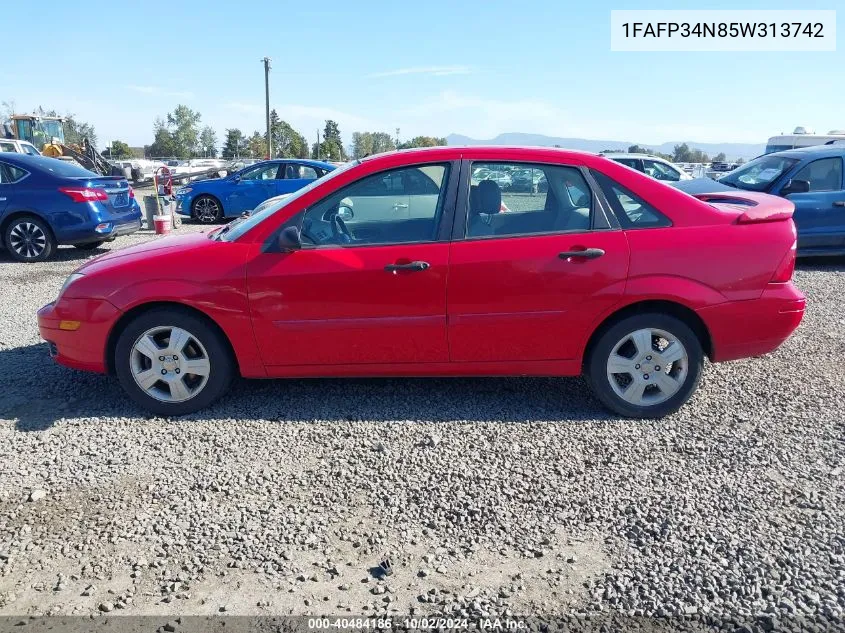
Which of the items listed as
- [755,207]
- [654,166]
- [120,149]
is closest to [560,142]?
[654,166]

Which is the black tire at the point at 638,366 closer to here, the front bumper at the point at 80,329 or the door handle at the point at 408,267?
the door handle at the point at 408,267

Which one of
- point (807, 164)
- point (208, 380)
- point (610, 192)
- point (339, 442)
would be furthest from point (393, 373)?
point (807, 164)

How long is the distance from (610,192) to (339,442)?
2.25 metres

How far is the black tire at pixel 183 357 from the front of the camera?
4.05 m

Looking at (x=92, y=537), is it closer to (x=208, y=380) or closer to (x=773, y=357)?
(x=208, y=380)

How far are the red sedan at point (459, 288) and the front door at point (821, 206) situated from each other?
5.79 m

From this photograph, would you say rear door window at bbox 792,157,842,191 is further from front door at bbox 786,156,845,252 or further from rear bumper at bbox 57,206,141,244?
rear bumper at bbox 57,206,141,244

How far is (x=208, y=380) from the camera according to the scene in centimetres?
413

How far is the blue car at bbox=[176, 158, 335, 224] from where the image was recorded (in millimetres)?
14727

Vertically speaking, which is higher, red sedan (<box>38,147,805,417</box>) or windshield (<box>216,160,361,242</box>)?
windshield (<box>216,160,361,242</box>)

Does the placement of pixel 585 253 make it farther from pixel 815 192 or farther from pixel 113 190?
pixel 113 190

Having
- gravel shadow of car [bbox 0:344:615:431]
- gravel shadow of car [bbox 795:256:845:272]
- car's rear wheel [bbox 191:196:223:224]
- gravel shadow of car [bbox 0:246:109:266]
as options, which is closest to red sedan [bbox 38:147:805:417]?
gravel shadow of car [bbox 0:344:615:431]

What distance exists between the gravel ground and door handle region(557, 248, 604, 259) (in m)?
1.04

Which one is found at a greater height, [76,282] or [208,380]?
[76,282]
